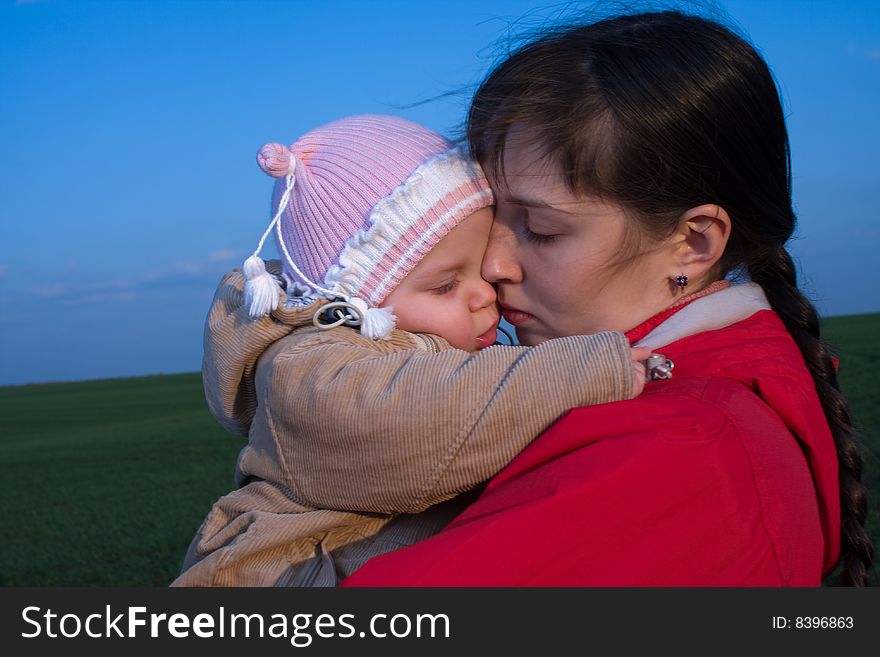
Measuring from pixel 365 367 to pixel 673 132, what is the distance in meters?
0.87

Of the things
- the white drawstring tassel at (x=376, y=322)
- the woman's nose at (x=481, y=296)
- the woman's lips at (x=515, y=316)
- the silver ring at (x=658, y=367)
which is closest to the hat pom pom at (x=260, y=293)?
the white drawstring tassel at (x=376, y=322)

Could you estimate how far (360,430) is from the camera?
1829 millimetres

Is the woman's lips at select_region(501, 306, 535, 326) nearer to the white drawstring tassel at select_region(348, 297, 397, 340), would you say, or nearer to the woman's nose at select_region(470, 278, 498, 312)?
the woman's nose at select_region(470, 278, 498, 312)

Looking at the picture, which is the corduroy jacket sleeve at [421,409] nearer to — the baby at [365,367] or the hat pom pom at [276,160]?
the baby at [365,367]

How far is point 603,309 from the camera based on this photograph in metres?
2.22

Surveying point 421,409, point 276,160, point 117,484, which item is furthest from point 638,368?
point 117,484

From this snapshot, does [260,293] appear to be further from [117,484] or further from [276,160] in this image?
[117,484]

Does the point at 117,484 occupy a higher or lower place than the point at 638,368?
lower

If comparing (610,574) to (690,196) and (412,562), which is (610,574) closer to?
(412,562)

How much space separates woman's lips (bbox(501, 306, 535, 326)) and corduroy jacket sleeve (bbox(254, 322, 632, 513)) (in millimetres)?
482

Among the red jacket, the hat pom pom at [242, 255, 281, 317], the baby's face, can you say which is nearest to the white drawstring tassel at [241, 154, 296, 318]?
the hat pom pom at [242, 255, 281, 317]

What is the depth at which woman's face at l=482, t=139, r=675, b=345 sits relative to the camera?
2.08 metres

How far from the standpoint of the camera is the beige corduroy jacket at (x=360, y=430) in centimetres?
176

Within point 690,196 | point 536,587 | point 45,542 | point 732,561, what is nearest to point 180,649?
point 536,587
